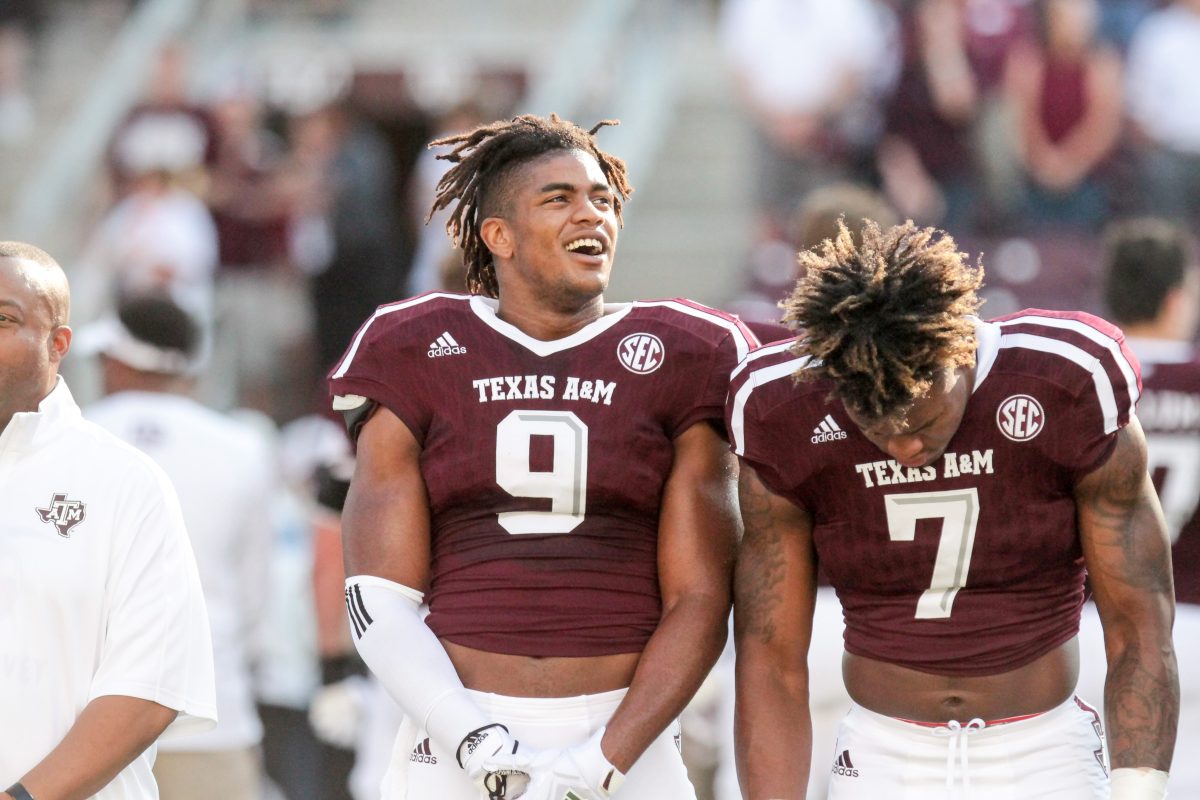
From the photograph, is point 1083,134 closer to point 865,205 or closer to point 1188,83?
point 1188,83

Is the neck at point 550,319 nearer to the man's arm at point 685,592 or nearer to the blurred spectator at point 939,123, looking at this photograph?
the man's arm at point 685,592

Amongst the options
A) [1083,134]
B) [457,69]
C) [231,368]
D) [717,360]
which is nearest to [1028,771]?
[717,360]

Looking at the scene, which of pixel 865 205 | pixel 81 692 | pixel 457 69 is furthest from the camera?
pixel 457 69

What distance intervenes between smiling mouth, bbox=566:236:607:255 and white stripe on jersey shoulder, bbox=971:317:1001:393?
81 centimetres

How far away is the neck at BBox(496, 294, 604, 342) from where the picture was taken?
4207 millimetres

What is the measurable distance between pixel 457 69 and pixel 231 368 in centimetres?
321

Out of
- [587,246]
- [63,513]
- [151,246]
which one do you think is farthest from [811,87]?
[63,513]

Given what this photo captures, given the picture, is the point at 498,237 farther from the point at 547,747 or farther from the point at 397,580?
the point at 547,747

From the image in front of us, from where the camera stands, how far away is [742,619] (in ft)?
13.4

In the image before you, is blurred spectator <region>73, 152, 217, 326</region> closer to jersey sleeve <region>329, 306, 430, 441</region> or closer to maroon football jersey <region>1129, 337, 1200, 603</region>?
maroon football jersey <region>1129, 337, 1200, 603</region>

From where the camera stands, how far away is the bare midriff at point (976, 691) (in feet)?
13.0

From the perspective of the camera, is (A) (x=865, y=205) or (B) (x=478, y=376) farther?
(A) (x=865, y=205)

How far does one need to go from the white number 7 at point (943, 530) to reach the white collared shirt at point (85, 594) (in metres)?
1.42

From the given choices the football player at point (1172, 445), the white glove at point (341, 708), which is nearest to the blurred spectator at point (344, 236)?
the white glove at point (341, 708)
